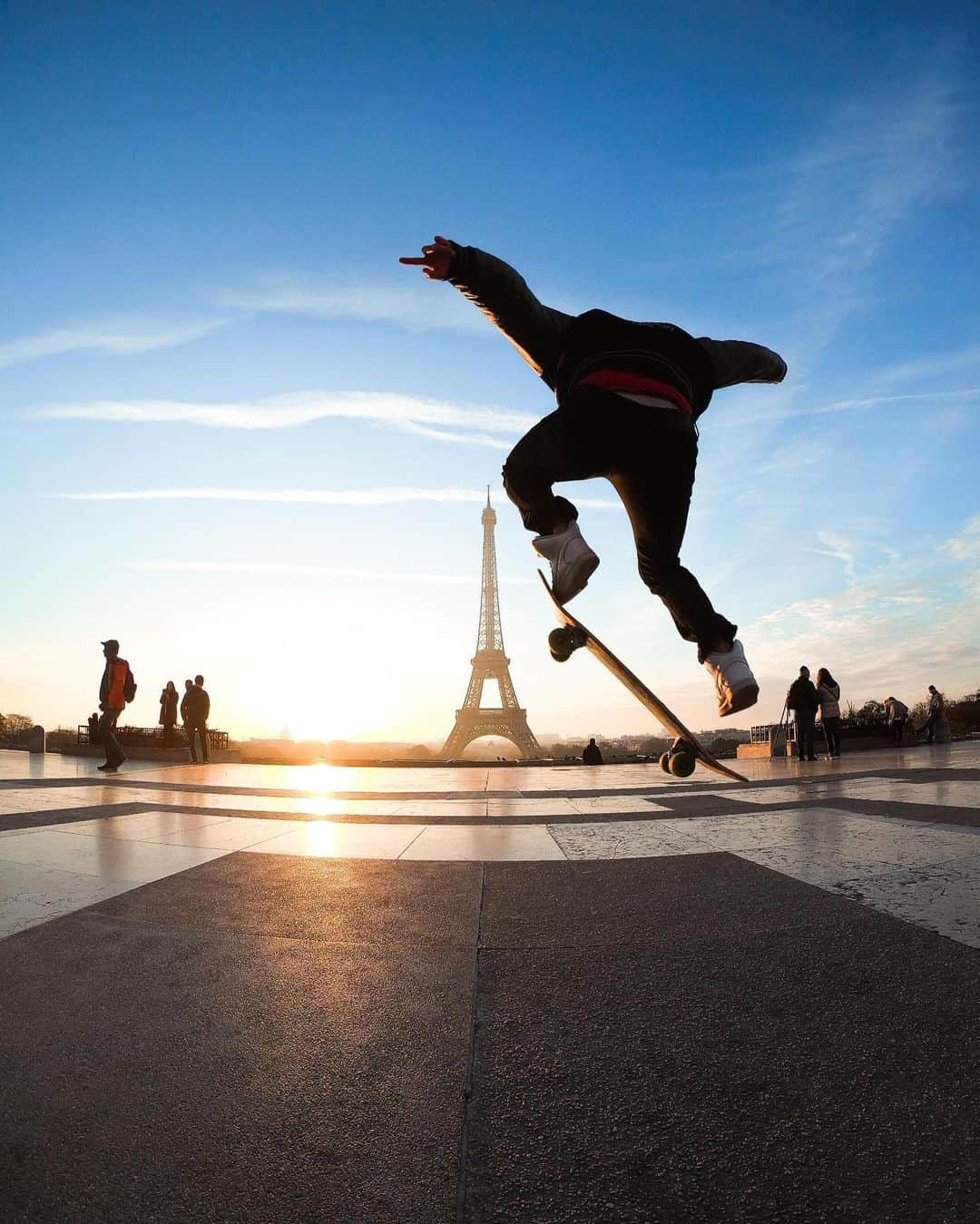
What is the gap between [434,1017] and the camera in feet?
4.71

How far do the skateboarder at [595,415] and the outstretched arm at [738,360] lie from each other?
10 cm

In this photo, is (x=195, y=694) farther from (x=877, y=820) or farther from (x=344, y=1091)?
(x=344, y=1091)

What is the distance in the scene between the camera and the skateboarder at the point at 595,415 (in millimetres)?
3033

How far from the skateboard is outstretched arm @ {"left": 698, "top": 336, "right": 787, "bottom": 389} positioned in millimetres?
A: 1559

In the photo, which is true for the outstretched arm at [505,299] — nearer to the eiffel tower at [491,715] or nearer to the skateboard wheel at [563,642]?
the skateboard wheel at [563,642]

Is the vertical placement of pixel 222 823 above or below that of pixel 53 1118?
below

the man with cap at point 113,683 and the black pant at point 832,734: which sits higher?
the man with cap at point 113,683

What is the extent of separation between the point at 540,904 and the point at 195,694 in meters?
A: 15.4

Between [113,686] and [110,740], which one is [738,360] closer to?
[113,686]

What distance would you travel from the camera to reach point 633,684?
4117mm

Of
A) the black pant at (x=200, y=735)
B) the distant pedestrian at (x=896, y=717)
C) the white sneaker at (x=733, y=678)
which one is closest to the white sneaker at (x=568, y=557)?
the white sneaker at (x=733, y=678)

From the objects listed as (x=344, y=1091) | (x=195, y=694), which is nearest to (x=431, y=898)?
(x=344, y=1091)

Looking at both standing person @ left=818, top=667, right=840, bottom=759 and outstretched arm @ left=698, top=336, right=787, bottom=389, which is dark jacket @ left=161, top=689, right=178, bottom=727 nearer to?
standing person @ left=818, top=667, right=840, bottom=759

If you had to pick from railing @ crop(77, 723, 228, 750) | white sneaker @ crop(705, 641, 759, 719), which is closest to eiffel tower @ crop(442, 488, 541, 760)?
railing @ crop(77, 723, 228, 750)
